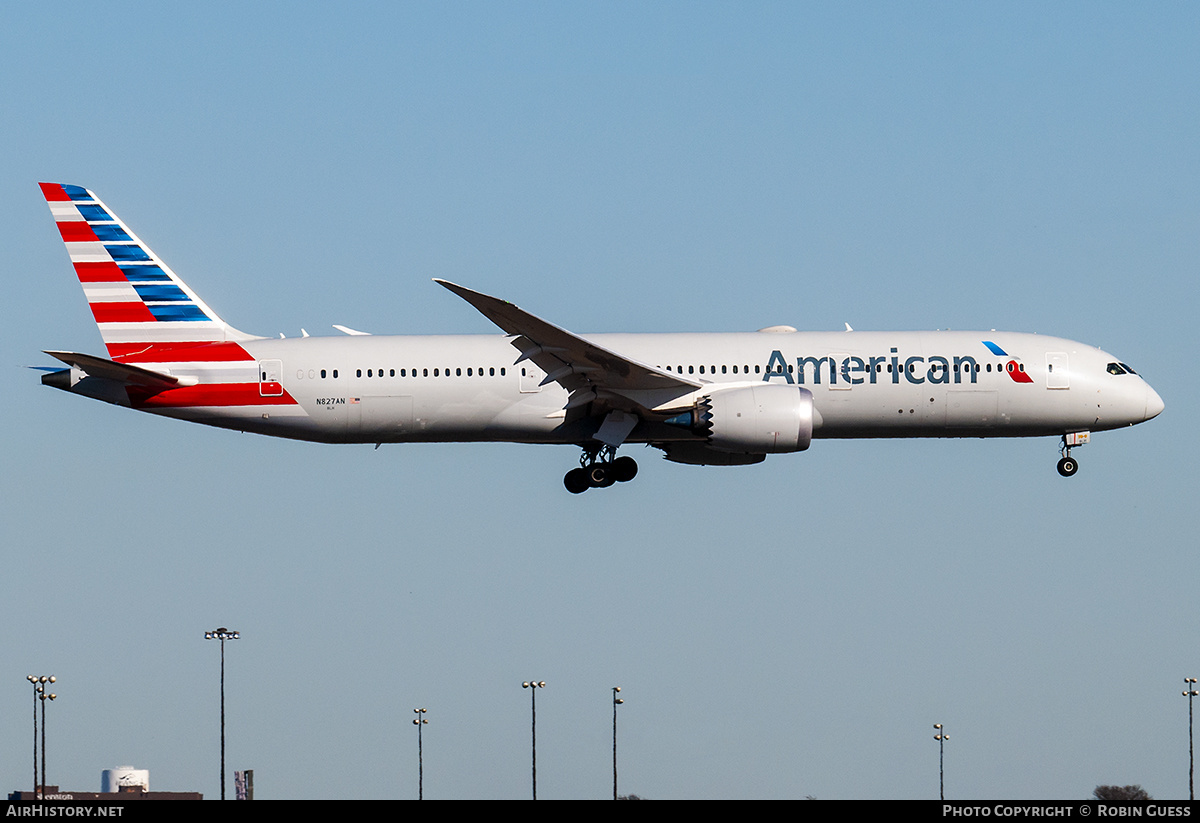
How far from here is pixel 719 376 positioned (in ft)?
156

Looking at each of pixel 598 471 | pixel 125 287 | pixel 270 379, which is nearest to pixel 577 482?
pixel 598 471

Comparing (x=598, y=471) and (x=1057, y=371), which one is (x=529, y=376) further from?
(x=1057, y=371)

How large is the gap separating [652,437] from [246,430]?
1142cm

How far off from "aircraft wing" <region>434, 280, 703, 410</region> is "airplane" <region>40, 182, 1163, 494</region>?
7 centimetres

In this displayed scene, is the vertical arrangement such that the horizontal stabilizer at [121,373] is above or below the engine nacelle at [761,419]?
above

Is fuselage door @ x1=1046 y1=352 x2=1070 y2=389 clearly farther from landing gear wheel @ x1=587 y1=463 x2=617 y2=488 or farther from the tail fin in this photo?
the tail fin

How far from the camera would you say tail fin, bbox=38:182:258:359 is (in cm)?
4978

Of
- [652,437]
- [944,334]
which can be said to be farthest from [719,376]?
[944,334]

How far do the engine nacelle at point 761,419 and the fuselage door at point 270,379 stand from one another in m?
11.7

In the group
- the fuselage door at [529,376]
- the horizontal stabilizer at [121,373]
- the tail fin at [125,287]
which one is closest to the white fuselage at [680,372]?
the fuselage door at [529,376]

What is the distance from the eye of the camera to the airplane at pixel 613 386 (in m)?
47.3

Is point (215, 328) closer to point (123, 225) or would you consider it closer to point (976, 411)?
point (123, 225)

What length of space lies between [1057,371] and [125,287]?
26.9 metres

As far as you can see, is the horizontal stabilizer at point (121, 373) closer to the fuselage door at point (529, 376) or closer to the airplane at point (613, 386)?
the airplane at point (613, 386)
